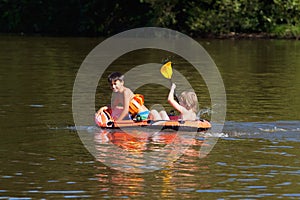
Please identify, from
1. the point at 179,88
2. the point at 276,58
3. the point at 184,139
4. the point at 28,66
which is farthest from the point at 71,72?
the point at 184,139

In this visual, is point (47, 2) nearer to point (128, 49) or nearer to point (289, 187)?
point (128, 49)

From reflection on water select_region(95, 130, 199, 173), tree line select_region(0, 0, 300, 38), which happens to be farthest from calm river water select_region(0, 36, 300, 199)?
tree line select_region(0, 0, 300, 38)

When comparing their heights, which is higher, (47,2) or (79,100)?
(47,2)

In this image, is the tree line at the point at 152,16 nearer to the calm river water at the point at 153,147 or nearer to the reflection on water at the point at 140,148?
the calm river water at the point at 153,147

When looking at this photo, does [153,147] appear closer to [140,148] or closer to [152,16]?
[140,148]

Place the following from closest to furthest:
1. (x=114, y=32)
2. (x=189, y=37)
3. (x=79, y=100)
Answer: (x=79, y=100) → (x=189, y=37) → (x=114, y=32)

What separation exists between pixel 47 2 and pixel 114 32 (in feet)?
15.7

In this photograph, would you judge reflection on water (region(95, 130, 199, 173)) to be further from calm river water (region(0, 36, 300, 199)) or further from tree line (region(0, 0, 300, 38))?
tree line (region(0, 0, 300, 38))

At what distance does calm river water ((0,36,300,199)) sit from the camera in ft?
38.3

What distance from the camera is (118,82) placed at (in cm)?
1658

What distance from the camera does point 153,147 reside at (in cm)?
1461

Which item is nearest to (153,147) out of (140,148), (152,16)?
(140,148)

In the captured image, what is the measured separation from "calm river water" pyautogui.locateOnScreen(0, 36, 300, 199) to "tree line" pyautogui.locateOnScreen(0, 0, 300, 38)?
703 inches

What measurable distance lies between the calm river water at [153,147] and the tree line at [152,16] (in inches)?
703
